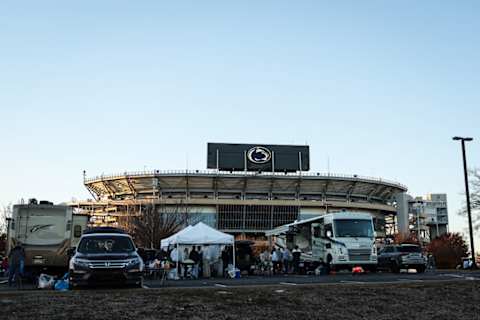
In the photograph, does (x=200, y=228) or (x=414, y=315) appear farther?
(x=200, y=228)

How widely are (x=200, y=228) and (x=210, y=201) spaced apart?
66.7m

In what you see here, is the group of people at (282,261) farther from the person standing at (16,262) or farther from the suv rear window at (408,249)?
the person standing at (16,262)

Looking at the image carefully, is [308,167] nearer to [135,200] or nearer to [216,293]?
[135,200]

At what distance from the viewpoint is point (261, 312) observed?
12.2 metres

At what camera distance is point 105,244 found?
59.6 feet

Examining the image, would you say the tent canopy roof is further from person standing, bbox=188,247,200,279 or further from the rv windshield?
the rv windshield

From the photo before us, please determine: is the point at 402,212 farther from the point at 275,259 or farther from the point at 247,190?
the point at 275,259

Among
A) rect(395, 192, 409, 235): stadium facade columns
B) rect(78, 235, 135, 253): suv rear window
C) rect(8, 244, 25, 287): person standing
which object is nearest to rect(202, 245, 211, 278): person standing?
rect(78, 235, 135, 253): suv rear window

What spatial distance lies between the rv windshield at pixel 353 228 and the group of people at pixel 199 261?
6.19 m

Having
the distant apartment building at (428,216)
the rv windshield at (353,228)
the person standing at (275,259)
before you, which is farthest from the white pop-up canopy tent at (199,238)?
the distant apartment building at (428,216)

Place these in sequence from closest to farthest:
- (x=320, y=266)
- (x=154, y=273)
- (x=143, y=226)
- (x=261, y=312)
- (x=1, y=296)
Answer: (x=261, y=312) < (x=1, y=296) < (x=154, y=273) < (x=320, y=266) < (x=143, y=226)

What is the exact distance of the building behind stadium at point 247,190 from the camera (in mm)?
91500

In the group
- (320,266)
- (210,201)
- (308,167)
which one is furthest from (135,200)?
(320,266)

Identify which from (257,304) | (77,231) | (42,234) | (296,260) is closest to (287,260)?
(296,260)
